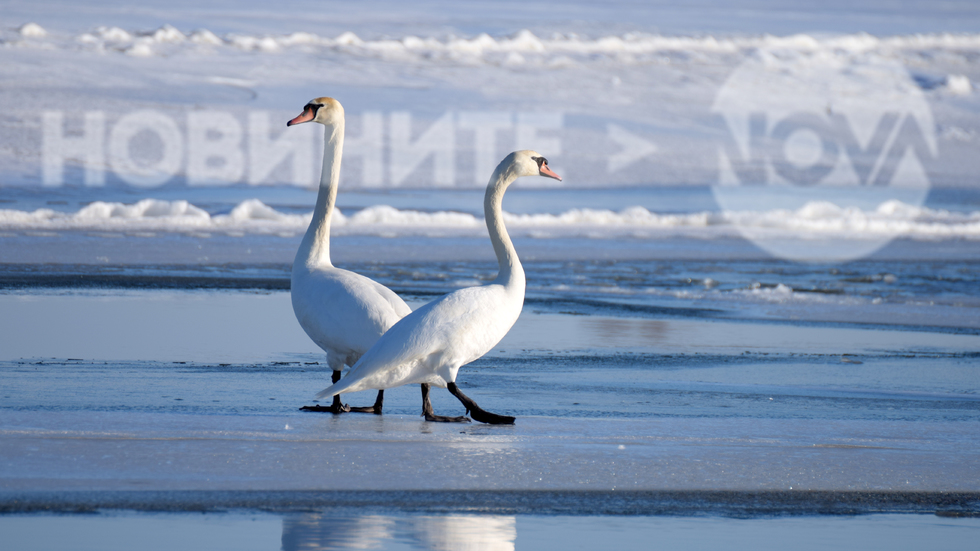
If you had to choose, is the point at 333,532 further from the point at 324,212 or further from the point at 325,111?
the point at 325,111

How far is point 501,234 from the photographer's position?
5.96 meters

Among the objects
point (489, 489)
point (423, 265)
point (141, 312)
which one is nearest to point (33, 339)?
point (141, 312)

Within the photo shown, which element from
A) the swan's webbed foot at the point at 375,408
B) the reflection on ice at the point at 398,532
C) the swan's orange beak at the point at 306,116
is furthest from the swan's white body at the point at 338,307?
the reflection on ice at the point at 398,532

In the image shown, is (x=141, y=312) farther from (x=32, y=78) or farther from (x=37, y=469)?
(x=32, y=78)

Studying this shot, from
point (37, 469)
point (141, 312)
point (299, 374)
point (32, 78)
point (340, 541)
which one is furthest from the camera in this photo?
point (32, 78)

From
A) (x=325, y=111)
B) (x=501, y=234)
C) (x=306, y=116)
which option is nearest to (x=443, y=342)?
(x=501, y=234)

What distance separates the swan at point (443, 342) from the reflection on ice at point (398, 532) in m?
1.32

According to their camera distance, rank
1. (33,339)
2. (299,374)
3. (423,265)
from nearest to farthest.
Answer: (299,374)
(33,339)
(423,265)

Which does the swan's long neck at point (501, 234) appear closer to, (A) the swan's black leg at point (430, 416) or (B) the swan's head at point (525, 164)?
(B) the swan's head at point (525, 164)

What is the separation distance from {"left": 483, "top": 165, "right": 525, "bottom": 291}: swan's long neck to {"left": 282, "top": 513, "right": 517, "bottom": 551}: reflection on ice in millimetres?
1913

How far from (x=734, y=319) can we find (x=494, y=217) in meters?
4.55

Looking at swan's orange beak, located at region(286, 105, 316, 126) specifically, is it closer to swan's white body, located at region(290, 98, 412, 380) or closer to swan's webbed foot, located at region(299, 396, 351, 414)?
swan's white body, located at region(290, 98, 412, 380)

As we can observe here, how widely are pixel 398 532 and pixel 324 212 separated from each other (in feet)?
10.8

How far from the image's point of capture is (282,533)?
11.9 ft
